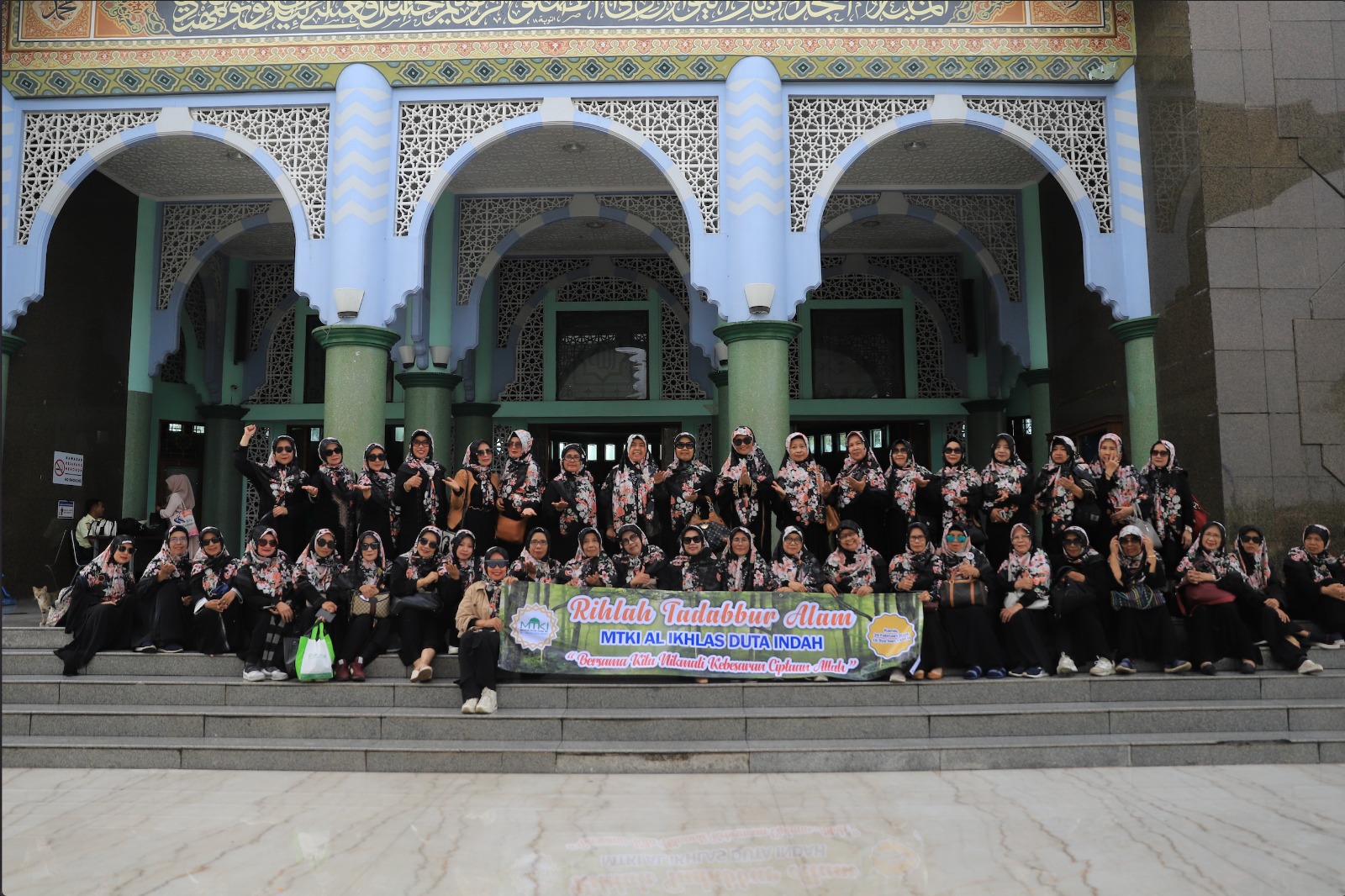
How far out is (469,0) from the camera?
7781mm

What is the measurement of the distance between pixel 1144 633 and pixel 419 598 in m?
4.29

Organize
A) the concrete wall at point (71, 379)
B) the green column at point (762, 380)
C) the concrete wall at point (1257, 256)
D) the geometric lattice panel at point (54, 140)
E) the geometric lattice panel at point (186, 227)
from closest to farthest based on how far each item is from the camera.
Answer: the concrete wall at point (1257, 256)
the green column at point (762, 380)
the geometric lattice panel at point (54, 140)
the concrete wall at point (71, 379)
the geometric lattice panel at point (186, 227)

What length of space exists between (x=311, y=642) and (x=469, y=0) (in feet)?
17.2

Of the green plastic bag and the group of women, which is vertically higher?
the group of women

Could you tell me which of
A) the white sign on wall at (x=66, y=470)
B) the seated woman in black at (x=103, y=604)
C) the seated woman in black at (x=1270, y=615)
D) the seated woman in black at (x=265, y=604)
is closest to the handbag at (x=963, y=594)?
the seated woman in black at (x=1270, y=615)

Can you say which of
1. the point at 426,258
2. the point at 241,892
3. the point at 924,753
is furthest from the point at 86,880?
the point at 426,258

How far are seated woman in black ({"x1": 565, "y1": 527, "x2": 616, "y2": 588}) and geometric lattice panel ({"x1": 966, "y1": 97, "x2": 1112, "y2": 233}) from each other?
4.78 m

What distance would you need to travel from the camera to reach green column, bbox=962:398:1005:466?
11.3 m

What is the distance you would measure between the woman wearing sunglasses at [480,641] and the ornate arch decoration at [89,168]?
12.0 feet

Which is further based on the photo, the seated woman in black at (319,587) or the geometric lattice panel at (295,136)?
the geometric lattice panel at (295,136)

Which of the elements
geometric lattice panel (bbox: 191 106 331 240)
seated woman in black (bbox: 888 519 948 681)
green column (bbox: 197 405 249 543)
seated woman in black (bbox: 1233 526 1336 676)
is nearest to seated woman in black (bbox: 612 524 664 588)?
seated woman in black (bbox: 888 519 948 681)

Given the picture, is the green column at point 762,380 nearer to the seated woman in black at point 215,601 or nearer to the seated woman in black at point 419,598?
the seated woman in black at point 419,598

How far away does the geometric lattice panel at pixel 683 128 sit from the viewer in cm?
765

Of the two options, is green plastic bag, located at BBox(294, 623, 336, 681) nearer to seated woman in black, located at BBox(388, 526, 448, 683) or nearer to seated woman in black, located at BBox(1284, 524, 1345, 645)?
seated woman in black, located at BBox(388, 526, 448, 683)
